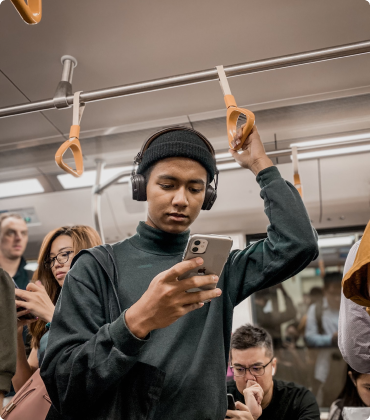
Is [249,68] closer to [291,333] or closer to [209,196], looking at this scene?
[209,196]

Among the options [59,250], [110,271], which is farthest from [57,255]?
[110,271]

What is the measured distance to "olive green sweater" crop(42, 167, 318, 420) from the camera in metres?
0.99

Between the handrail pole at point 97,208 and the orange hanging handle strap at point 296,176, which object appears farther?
the handrail pole at point 97,208

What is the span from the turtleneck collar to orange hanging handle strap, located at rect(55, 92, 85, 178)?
539mm

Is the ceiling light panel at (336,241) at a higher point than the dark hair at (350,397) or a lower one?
higher

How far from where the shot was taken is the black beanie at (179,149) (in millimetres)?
1288

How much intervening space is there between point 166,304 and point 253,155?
2.10 feet

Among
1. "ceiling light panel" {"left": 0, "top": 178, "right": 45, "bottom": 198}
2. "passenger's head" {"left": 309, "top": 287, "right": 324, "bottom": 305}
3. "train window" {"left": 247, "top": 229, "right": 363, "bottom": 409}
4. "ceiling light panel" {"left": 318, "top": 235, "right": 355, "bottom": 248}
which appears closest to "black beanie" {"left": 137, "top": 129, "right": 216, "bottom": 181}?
"ceiling light panel" {"left": 0, "top": 178, "right": 45, "bottom": 198}

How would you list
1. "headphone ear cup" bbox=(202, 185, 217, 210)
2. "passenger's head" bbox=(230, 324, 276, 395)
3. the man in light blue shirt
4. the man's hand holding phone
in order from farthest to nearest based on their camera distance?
1. the man in light blue shirt
2. "passenger's head" bbox=(230, 324, 276, 395)
3. "headphone ear cup" bbox=(202, 185, 217, 210)
4. the man's hand holding phone

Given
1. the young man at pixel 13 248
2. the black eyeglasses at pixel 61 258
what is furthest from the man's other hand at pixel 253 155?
the young man at pixel 13 248

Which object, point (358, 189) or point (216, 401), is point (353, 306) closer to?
point (216, 401)

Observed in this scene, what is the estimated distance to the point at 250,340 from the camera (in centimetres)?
282

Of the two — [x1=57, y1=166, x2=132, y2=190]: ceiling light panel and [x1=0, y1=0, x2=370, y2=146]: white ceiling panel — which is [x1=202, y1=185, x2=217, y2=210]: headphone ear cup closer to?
[x1=0, y1=0, x2=370, y2=146]: white ceiling panel

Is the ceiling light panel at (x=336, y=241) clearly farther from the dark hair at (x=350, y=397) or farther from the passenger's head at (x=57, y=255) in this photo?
the passenger's head at (x=57, y=255)
